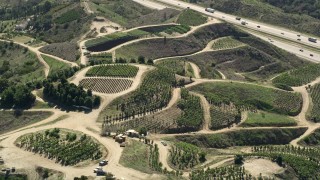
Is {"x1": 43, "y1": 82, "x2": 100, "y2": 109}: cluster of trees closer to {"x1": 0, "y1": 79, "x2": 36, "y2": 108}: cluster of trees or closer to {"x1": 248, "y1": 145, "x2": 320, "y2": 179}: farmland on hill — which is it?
{"x1": 0, "y1": 79, "x2": 36, "y2": 108}: cluster of trees

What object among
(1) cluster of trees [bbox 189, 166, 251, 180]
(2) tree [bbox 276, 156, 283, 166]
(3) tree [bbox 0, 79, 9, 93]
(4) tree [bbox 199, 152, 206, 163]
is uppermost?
(2) tree [bbox 276, 156, 283, 166]

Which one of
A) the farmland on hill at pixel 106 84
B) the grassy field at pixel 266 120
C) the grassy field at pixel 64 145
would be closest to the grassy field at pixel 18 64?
the farmland on hill at pixel 106 84

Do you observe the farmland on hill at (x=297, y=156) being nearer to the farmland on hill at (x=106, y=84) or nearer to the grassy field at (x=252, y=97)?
the grassy field at (x=252, y=97)

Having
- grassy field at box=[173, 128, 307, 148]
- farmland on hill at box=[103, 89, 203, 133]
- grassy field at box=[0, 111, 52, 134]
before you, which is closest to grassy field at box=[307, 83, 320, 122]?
grassy field at box=[173, 128, 307, 148]

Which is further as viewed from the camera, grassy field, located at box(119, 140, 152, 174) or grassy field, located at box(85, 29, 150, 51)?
grassy field, located at box(85, 29, 150, 51)

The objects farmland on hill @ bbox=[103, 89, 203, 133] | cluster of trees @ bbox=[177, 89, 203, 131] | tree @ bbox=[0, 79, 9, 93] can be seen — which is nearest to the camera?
farmland on hill @ bbox=[103, 89, 203, 133]
